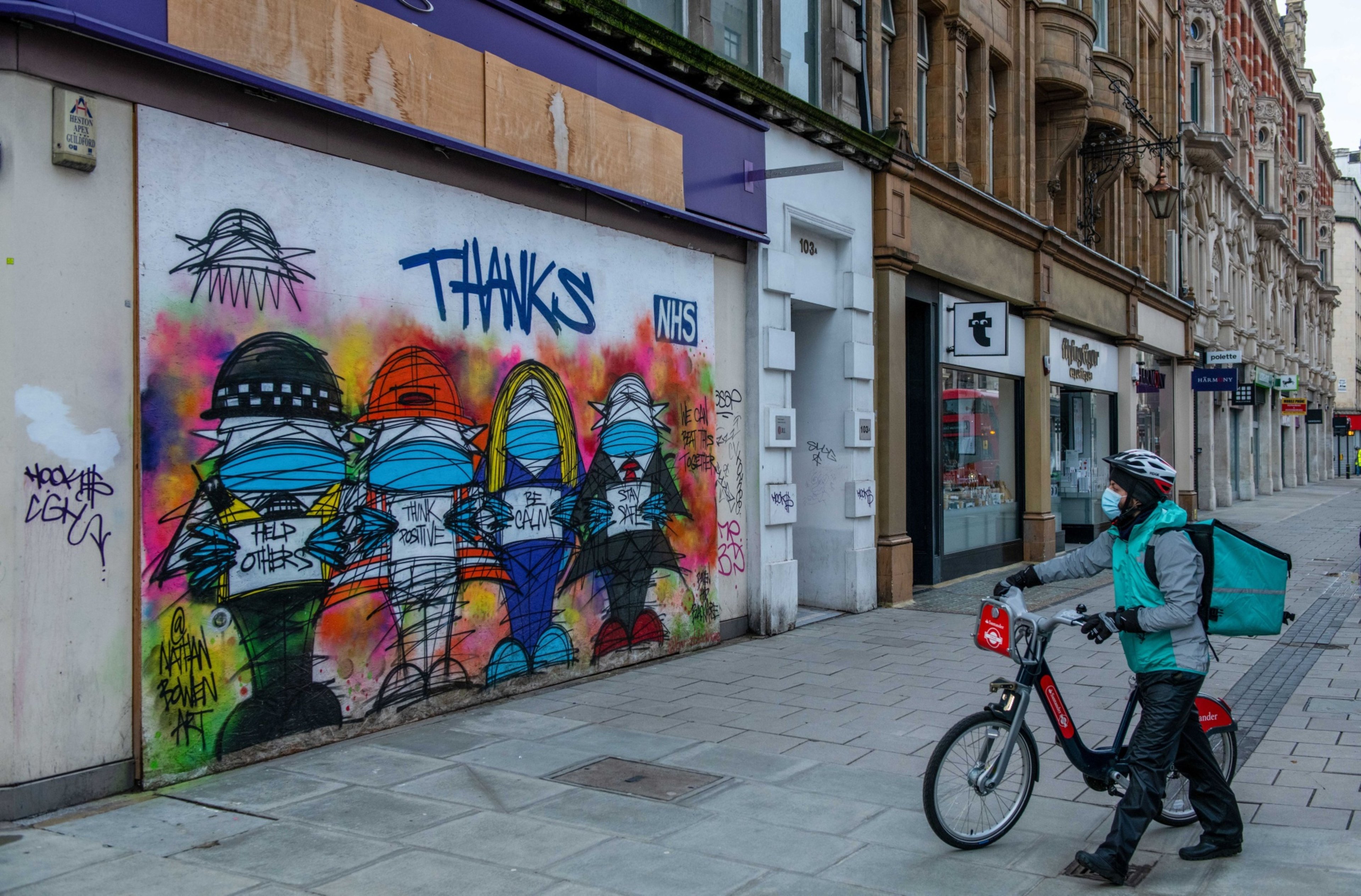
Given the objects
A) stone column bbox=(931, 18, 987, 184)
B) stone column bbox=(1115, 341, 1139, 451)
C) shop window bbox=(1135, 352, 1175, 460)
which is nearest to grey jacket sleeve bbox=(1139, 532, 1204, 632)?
stone column bbox=(931, 18, 987, 184)

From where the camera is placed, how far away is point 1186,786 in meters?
5.25

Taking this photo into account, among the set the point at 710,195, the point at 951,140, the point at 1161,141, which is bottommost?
the point at 710,195

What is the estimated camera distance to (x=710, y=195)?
9.87m

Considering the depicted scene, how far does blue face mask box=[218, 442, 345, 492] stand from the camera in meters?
5.93

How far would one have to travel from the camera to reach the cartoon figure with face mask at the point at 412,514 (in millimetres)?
6707

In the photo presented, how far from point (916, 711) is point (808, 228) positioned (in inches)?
228

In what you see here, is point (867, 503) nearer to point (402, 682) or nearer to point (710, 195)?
point (710, 195)

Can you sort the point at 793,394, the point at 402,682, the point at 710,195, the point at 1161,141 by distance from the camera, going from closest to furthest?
1. the point at 402,682
2. the point at 710,195
3. the point at 793,394
4. the point at 1161,141

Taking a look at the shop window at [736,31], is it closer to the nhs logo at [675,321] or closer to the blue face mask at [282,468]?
the nhs logo at [675,321]

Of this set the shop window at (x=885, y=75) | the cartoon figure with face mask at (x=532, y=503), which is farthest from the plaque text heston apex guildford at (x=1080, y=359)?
the cartoon figure with face mask at (x=532, y=503)

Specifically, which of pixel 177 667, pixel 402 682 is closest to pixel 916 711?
pixel 402 682

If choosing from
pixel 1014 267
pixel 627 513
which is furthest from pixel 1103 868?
pixel 1014 267

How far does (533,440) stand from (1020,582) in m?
4.07

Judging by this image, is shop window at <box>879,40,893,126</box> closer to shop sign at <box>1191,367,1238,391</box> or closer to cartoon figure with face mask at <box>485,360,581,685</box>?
cartoon figure with face mask at <box>485,360,581,685</box>
